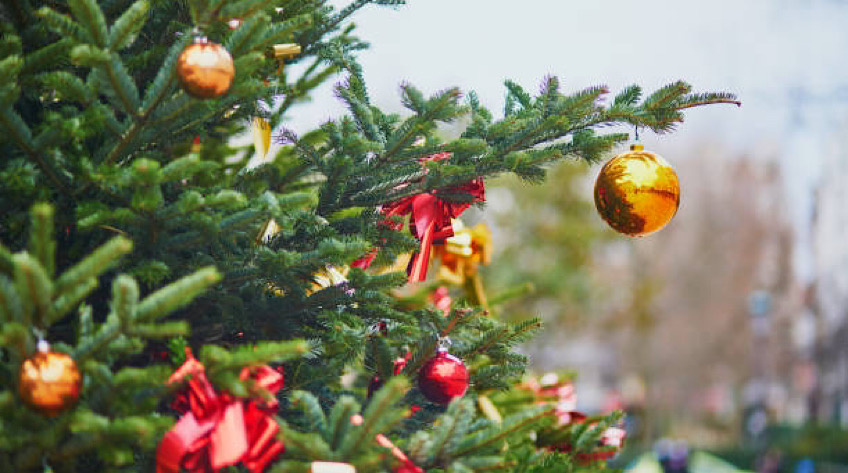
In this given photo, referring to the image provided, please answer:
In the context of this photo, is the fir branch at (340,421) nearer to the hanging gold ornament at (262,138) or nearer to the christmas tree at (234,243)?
the christmas tree at (234,243)

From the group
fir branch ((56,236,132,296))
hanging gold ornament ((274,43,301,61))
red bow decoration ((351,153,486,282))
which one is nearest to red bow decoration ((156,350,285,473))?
fir branch ((56,236,132,296))

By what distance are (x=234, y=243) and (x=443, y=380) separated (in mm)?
623

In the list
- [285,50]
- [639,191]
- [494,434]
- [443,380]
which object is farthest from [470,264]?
[494,434]

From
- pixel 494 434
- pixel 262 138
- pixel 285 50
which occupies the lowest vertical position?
pixel 494 434

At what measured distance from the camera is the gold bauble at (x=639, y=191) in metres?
2.30

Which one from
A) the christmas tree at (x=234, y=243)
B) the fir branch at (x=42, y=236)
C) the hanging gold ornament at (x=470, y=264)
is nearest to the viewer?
the fir branch at (x=42, y=236)

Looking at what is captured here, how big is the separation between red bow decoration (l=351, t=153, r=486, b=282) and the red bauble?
0.99 ft

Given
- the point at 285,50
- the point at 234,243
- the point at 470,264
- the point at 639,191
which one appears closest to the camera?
the point at 234,243

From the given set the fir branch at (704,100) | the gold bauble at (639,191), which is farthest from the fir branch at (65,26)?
the gold bauble at (639,191)

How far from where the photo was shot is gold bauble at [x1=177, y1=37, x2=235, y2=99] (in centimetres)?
153

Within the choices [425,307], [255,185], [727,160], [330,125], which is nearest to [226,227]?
[255,185]

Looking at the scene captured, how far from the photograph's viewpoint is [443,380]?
80.5 inches

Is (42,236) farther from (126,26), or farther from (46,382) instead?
(126,26)

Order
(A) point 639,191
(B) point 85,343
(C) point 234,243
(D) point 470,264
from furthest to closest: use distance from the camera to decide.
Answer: (D) point 470,264, (A) point 639,191, (C) point 234,243, (B) point 85,343
